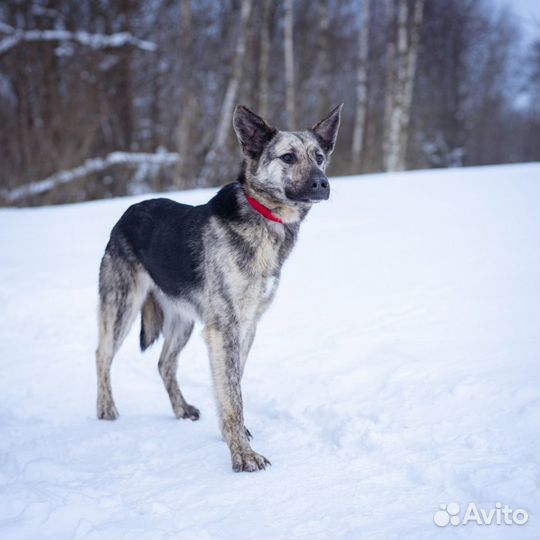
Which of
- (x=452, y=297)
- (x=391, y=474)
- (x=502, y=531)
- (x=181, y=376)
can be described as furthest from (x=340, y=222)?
(x=502, y=531)

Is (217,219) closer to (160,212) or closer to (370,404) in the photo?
(160,212)

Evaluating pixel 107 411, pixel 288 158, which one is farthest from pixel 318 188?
pixel 107 411

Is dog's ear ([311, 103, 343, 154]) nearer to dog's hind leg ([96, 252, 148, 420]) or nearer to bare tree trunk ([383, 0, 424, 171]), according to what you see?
dog's hind leg ([96, 252, 148, 420])

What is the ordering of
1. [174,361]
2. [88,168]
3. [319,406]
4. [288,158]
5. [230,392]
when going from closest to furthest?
[230,392]
[288,158]
[319,406]
[174,361]
[88,168]

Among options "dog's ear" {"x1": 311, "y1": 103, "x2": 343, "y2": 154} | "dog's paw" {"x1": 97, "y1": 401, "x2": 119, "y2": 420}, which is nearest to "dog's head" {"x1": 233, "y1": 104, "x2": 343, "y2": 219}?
"dog's ear" {"x1": 311, "y1": 103, "x2": 343, "y2": 154}

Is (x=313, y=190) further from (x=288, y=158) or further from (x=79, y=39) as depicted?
(x=79, y=39)

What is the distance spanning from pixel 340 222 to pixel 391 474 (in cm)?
591

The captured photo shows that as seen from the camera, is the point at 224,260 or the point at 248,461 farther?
the point at 224,260

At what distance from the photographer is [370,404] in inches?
135

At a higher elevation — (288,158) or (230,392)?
(288,158)

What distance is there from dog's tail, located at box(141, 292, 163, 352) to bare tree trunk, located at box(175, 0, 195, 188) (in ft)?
29.1

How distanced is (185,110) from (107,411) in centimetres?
1054

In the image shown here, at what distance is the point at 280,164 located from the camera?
3443mm

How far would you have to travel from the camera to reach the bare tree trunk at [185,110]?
1305cm
